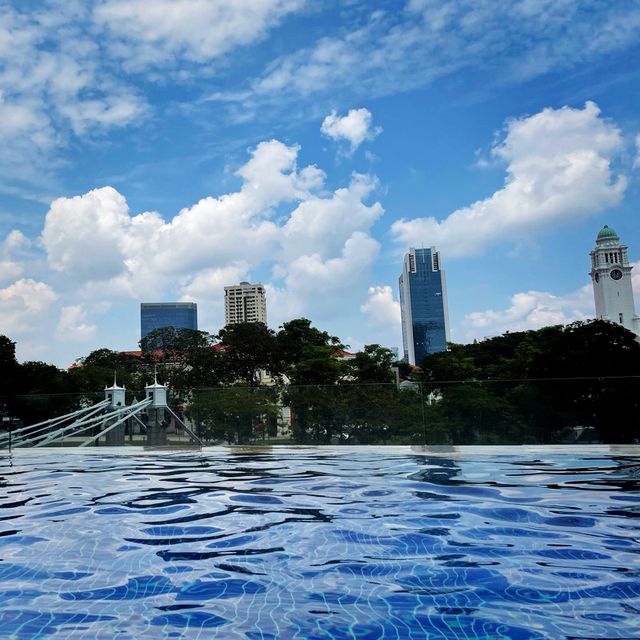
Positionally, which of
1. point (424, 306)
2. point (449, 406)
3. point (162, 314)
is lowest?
point (449, 406)

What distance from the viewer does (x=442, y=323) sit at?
17812cm

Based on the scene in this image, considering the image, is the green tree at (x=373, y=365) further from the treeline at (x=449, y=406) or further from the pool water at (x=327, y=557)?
the pool water at (x=327, y=557)

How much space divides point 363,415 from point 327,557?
9.77m

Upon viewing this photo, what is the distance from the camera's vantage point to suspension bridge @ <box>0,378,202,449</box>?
15742mm

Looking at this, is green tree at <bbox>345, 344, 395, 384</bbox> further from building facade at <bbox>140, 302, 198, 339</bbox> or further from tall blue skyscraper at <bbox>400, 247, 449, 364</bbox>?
building facade at <bbox>140, 302, 198, 339</bbox>

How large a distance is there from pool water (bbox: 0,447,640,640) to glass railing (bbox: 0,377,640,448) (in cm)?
326

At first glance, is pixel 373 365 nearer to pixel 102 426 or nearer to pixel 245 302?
pixel 102 426

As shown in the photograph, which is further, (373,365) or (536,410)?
(373,365)

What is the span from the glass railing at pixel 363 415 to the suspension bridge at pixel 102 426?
3 cm

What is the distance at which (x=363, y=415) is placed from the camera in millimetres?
14461

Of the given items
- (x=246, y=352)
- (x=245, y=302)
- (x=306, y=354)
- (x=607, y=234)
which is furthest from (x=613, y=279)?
(x=246, y=352)

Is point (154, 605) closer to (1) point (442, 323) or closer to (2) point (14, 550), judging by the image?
(2) point (14, 550)

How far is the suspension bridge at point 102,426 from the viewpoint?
1574cm

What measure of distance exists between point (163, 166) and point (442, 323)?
164 meters
